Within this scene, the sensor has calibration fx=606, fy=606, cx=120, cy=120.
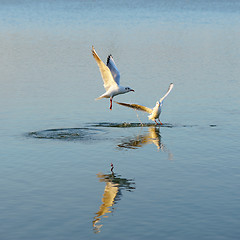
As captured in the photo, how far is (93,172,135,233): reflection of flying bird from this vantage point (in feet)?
53.3

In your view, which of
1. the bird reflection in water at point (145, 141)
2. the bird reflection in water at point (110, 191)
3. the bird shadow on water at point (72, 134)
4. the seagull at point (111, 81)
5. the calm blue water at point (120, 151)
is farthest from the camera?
the seagull at point (111, 81)

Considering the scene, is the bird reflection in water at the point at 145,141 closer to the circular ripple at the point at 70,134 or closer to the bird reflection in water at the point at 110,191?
the circular ripple at the point at 70,134

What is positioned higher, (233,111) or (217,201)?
Result: (233,111)

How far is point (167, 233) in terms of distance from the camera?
1526 cm

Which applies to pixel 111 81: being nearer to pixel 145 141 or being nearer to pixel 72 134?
pixel 72 134

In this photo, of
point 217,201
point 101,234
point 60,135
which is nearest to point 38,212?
point 101,234

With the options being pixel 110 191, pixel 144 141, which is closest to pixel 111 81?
pixel 144 141

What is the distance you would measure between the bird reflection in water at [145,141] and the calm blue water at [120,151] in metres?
0.05

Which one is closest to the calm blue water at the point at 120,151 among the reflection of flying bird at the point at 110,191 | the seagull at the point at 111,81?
the reflection of flying bird at the point at 110,191

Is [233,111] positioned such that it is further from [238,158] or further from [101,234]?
[101,234]

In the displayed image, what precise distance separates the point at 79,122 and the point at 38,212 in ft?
38.1

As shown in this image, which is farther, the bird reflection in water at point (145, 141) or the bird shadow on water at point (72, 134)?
the bird shadow on water at point (72, 134)

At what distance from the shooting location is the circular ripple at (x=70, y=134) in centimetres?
2525

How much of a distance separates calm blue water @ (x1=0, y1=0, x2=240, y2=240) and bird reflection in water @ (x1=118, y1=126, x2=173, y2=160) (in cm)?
5
